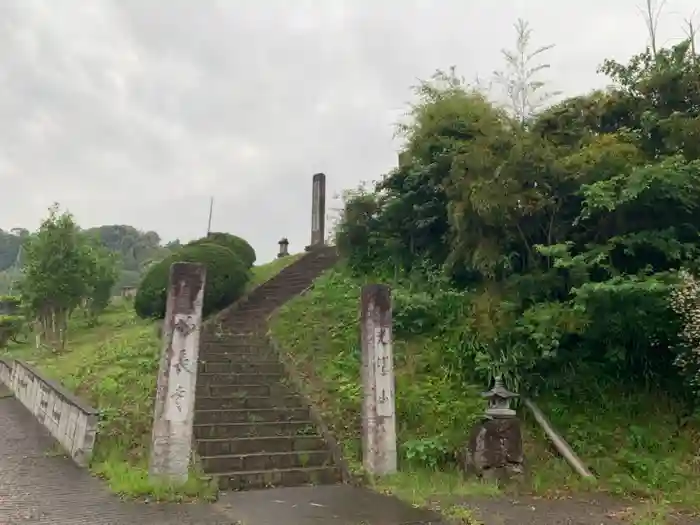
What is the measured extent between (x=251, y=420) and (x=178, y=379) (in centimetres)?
190

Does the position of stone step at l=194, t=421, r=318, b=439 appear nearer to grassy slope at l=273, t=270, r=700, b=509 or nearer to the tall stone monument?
grassy slope at l=273, t=270, r=700, b=509

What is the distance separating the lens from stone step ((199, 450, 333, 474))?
23.9 ft

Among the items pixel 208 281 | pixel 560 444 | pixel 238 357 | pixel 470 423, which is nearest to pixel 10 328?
pixel 208 281

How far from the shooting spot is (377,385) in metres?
7.57

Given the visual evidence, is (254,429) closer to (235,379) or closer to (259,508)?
(235,379)

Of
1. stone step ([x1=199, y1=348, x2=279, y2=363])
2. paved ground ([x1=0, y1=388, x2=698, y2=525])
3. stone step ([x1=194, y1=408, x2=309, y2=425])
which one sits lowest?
paved ground ([x1=0, y1=388, x2=698, y2=525])

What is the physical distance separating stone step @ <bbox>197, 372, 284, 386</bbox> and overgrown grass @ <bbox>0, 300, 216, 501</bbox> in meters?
0.75

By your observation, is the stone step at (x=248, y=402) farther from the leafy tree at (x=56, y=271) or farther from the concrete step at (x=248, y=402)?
the leafy tree at (x=56, y=271)

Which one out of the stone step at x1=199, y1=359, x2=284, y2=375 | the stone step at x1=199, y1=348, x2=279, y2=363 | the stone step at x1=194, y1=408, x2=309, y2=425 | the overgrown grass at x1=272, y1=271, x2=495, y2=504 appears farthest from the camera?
the stone step at x1=199, y1=348, x2=279, y2=363

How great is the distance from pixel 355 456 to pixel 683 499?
11.9 ft

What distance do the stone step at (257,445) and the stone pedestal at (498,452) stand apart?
6.74 ft

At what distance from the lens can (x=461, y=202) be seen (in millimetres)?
9562

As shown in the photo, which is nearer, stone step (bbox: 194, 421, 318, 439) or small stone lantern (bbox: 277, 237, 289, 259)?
Answer: stone step (bbox: 194, 421, 318, 439)

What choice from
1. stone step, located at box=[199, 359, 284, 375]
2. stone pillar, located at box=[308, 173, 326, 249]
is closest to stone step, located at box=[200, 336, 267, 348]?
stone step, located at box=[199, 359, 284, 375]
